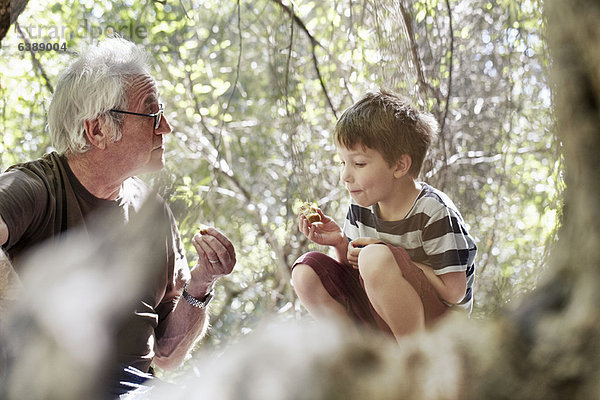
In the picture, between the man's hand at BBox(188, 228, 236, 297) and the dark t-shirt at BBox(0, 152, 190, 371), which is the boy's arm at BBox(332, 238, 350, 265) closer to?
the man's hand at BBox(188, 228, 236, 297)

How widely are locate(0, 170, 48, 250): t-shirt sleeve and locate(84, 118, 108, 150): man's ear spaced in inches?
6.7

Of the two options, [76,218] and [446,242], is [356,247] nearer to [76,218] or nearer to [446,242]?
[446,242]

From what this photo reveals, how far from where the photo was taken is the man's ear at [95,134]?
60.6 inches

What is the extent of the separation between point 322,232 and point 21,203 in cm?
62

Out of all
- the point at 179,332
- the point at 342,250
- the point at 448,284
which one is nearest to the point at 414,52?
the point at 342,250

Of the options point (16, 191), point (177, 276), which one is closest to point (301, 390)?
point (16, 191)

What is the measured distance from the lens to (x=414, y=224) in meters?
1.39

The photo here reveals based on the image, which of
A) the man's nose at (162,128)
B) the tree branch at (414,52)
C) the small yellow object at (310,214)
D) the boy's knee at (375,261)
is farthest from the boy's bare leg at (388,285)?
the tree branch at (414,52)

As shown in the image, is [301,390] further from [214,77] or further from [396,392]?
[214,77]

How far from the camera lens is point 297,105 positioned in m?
2.65

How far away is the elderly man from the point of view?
148 centimetres

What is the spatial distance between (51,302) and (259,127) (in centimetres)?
195

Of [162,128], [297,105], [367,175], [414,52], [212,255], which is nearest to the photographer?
[367,175]

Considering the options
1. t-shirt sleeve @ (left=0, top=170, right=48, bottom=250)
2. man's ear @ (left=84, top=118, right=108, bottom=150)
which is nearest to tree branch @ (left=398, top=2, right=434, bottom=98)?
man's ear @ (left=84, top=118, right=108, bottom=150)
